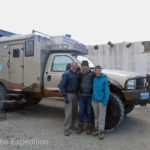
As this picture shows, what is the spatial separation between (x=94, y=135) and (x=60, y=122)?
138cm

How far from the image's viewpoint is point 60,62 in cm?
480

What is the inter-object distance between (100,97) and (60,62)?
6.19 feet

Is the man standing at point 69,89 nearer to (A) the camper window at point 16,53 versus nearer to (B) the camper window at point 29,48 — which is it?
(B) the camper window at point 29,48

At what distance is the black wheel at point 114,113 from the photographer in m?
3.77

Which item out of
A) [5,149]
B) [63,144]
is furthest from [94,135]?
[5,149]

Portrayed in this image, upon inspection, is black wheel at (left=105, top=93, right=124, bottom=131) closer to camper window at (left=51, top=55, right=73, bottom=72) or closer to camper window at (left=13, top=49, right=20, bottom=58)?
camper window at (left=51, top=55, right=73, bottom=72)

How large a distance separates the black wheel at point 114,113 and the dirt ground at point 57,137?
0.74ft

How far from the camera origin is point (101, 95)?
11.6ft

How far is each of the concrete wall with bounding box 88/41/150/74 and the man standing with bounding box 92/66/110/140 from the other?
19.0 ft

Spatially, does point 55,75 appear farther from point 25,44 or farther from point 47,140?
point 47,140

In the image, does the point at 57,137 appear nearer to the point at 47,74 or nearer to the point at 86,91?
the point at 86,91

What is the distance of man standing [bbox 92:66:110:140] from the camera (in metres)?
3.50

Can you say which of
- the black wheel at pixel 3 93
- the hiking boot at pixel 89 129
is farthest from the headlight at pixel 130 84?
the black wheel at pixel 3 93

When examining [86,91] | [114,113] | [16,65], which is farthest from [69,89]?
[16,65]
